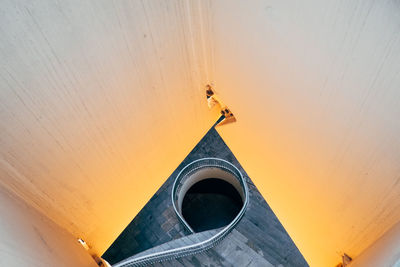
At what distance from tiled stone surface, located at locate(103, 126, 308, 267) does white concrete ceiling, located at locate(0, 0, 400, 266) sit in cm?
45

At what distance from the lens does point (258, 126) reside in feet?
11.8

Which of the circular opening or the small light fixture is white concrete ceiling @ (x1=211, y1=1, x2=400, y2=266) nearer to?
the circular opening

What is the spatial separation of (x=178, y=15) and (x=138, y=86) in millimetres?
932

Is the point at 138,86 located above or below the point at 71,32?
below

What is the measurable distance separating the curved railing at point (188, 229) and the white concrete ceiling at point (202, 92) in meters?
0.85

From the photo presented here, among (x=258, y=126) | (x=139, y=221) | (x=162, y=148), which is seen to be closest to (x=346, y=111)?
(x=258, y=126)

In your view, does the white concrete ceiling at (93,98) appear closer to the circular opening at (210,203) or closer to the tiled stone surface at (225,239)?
the tiled stone surface at (225,239)

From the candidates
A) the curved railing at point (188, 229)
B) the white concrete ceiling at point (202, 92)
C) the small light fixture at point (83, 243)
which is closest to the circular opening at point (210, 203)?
the curved railing at point (188, 229)

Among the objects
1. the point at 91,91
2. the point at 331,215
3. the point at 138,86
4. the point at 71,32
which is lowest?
the point at 331,215

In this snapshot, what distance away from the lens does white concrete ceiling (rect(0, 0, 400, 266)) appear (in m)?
2.09

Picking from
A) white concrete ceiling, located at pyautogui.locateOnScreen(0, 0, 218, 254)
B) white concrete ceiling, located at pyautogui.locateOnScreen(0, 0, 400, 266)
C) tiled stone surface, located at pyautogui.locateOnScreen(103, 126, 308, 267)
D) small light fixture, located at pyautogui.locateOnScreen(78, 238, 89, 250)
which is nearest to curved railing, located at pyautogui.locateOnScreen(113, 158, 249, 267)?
tiled stone surface, located at pyautogui.locateOnScreen(103, 126, 308, 267)

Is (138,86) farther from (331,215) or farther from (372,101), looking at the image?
(331,215)

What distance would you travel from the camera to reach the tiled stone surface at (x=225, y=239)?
148 inches

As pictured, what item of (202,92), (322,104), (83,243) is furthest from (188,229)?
(322,104)
